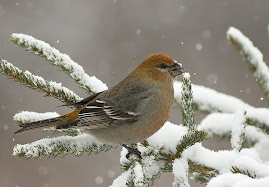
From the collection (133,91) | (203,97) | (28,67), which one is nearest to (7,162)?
(28,67)

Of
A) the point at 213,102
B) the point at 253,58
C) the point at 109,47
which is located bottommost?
the point at 213,102

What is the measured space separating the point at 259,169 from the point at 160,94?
158 centimetres

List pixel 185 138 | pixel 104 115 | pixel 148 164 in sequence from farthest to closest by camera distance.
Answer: pixel 104 115
pixel 148 164
pixel 185 138

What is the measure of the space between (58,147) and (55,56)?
29.0 inches

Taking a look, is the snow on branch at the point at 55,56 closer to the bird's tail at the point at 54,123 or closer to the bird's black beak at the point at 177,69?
the bird's tail at the point at 54,123

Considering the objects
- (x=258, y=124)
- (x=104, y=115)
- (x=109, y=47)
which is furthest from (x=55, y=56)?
(x=109, y=47)

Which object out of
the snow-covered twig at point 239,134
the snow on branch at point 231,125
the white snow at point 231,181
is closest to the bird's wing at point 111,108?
the snow on branch at point 231,125

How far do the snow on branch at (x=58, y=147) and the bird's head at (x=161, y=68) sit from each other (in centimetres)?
91

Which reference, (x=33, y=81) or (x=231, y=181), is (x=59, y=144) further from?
(x=231, y=181)

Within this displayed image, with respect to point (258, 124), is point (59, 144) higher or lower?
lower

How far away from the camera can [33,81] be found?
2746 mm

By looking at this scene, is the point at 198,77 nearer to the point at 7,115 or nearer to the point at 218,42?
the point at 218,42

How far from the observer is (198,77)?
8.10m

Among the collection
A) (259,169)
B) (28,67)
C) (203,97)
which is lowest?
(259,169)
